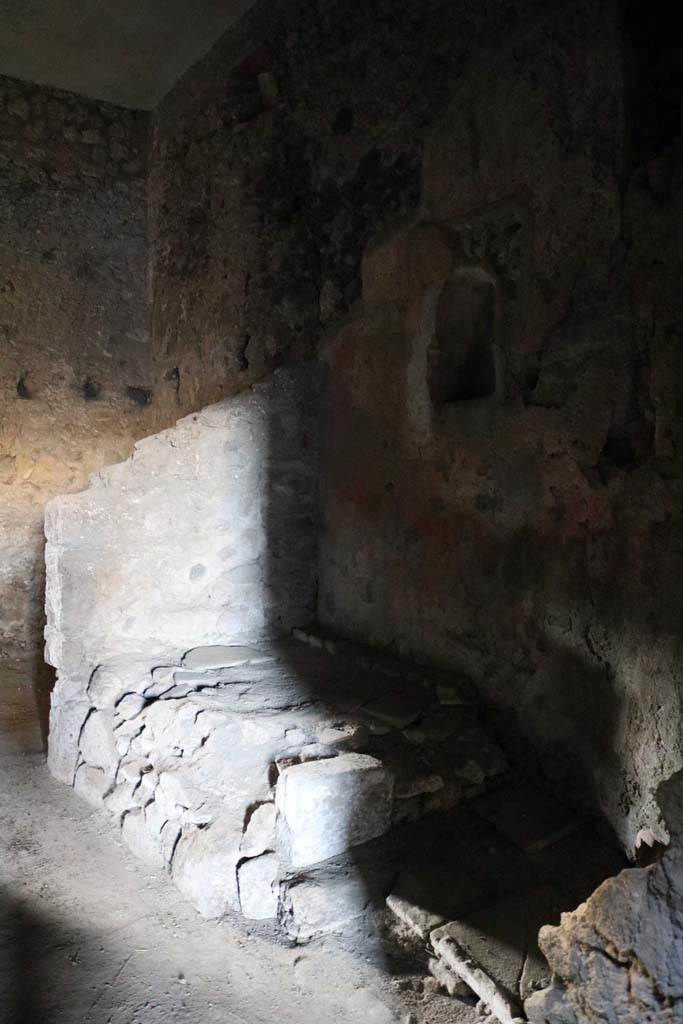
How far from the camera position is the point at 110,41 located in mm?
4508

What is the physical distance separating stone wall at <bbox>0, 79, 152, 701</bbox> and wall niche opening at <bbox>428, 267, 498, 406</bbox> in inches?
109

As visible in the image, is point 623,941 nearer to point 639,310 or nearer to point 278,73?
point 639,310

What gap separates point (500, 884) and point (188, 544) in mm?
1942

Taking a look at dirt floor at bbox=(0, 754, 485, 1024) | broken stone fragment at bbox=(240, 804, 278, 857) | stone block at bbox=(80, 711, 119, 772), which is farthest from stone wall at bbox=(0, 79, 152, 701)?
broken stone fragment at bbox=(240, 804, 278, 857)

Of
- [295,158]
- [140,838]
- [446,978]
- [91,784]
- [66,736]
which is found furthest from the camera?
[295,158]

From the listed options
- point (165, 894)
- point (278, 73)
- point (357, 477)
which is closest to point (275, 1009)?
point (165, 894)

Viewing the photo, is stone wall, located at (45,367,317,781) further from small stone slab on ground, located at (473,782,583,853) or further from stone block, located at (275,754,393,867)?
small stone slab on ground, located at (473,782,583,853)

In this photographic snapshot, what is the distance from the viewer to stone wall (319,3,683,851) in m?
2.18

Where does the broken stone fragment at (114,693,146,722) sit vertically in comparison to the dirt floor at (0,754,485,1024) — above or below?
above

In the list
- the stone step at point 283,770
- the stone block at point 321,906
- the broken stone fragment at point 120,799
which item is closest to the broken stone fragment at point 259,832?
the stone step at point 283,770

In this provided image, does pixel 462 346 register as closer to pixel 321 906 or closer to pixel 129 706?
pixel 129 706

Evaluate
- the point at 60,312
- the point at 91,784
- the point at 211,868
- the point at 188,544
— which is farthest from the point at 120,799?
the point at 60,312

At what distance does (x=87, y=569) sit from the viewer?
10.6 ft

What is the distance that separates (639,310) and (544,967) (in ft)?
5.80
